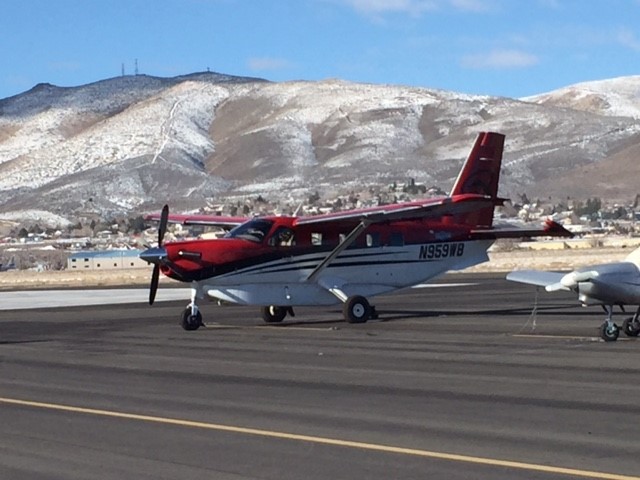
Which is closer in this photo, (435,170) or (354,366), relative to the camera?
(354,366)

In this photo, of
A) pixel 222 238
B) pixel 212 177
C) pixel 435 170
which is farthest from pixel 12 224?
pixel 222 238

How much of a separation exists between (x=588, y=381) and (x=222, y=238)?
40.3ft

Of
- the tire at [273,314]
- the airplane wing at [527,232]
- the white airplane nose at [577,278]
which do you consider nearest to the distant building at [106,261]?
the airplane wing at [527,232]

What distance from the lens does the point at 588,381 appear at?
15094 mm

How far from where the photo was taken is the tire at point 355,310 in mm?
25859

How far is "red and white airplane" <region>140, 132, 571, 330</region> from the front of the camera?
2541 cm

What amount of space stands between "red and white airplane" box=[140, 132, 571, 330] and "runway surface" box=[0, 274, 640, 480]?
1063mm

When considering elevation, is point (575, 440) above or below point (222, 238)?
below

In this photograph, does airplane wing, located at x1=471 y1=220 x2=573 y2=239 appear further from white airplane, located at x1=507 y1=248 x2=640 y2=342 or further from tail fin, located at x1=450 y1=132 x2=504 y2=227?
white airplane, located at x1=507 y1=248 x2=640 y2=342

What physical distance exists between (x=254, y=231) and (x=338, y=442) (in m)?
15.1

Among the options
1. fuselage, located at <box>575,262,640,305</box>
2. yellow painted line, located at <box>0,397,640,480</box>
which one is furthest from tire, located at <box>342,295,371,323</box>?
yellow painted line, located at <box>0,397,640,480</box>

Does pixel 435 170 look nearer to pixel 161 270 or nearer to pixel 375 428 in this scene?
pixel 161 270

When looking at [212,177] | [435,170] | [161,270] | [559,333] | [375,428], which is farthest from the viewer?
[212,177]

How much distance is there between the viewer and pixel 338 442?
11.4 metres
